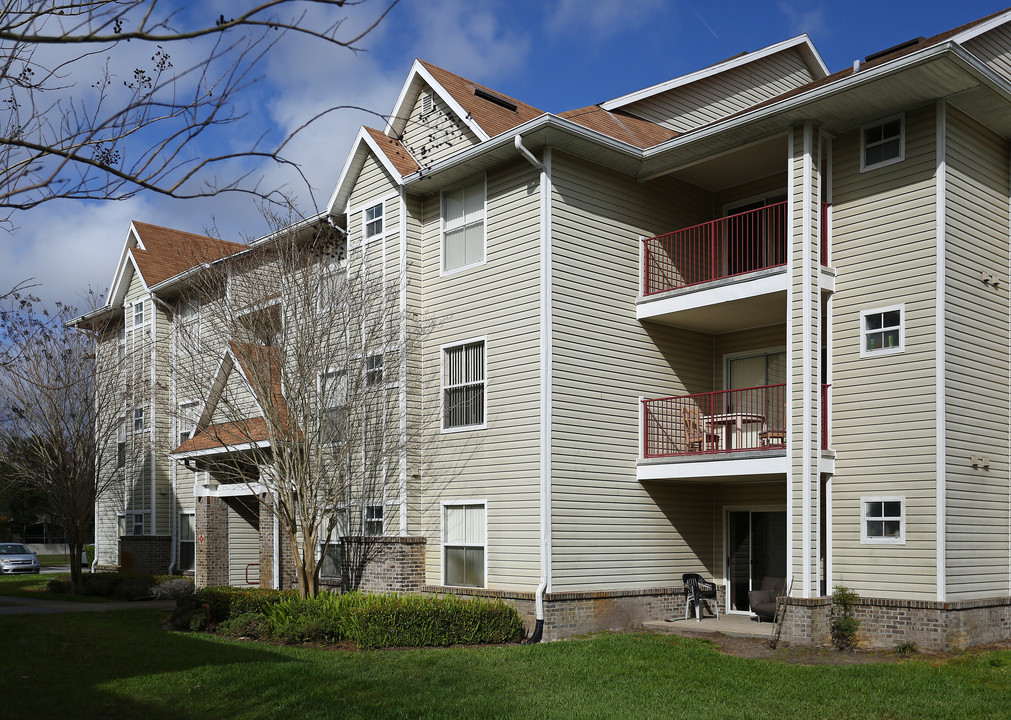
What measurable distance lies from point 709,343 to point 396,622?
856cm

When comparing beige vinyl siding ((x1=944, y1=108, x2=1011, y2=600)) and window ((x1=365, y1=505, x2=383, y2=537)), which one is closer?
beige vinyl siding ((x1=944, y1=108, x2=1011, y2=600))

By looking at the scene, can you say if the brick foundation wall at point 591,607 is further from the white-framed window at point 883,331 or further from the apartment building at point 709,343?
the white-framed window at point 883,331

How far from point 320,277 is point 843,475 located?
9.85 meters

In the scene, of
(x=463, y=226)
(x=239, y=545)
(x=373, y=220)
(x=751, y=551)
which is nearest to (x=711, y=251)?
(x=463, y=226)

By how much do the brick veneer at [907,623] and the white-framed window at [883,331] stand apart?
12.7ft

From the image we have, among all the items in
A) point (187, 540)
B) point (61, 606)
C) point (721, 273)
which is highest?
point (721, 273)

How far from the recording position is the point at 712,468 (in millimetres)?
16297

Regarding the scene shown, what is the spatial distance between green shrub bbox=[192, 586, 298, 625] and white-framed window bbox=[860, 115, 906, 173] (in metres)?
12.4

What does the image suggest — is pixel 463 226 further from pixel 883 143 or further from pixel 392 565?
pixel 883 143

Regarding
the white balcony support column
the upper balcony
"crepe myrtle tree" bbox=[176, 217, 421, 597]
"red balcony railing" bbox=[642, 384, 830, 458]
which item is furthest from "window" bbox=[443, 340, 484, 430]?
the white balcony support column

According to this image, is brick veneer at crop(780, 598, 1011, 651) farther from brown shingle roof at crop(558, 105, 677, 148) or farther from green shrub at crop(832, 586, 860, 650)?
brown shingle roof at crop(558, 105, 677, 148)

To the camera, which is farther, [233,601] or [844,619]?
[233,601]

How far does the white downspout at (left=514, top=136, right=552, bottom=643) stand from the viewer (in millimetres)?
15680

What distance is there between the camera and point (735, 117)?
52.8ft
